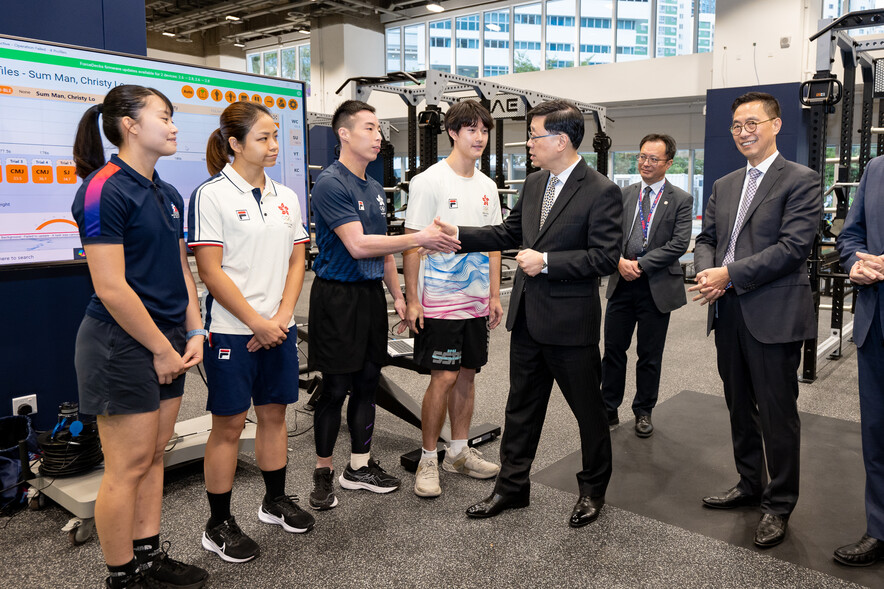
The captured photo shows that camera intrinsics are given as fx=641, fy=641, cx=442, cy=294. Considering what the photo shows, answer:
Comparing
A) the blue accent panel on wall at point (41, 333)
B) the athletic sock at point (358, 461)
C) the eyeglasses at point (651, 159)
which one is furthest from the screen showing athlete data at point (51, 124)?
the eyeglasses at point (651, 159)

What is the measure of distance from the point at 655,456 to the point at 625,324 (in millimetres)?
699

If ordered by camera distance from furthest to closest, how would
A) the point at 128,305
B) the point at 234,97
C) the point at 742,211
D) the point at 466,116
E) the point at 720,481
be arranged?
1. the point at 234,97
2. the point at 720,481
3. the point at 466,116
4. the point at 742,211
5. the point at 128,305

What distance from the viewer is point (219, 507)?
215 cm

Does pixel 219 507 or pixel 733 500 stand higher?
pixel 219 507

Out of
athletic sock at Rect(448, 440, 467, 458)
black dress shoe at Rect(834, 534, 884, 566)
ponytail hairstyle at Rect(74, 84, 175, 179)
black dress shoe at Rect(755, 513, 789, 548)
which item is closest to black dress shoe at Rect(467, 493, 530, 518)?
athletic sock at Rect(448, 440, 467, 458)

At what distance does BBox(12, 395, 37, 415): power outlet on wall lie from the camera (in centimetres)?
279

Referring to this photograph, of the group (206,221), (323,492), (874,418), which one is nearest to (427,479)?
(323,492)

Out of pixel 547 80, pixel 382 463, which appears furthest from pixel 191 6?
pixel 382 463

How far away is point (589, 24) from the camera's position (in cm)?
1168

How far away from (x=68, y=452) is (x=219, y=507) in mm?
743

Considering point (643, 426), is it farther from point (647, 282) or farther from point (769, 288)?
point (769, 288)

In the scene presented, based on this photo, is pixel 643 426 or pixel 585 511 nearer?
pixel 585 511

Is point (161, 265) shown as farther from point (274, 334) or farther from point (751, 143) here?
point (751, 143)

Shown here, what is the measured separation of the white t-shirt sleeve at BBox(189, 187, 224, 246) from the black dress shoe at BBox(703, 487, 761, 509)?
2.07 meters
